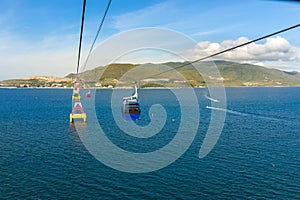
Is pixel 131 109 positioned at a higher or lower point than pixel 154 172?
higher

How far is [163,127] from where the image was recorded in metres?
77.6

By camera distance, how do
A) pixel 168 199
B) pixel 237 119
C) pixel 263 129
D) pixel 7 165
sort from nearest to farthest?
pixel 168 199
pixel 7 165
pixel 263 129
pixel 237 119

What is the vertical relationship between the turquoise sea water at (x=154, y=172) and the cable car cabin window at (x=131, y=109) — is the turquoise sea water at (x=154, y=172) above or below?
below

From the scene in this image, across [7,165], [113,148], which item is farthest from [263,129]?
[7,165]

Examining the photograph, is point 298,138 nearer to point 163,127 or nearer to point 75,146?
point 163,127

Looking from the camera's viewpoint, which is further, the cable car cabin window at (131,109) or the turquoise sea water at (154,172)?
the cable car cabin window at (131,109)

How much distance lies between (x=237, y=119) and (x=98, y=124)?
144 feet

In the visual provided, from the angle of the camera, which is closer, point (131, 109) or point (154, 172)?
point (154, 172)

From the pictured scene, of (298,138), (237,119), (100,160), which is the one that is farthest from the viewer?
(237,119)

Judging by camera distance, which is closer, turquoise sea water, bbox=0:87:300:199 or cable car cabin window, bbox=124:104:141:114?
turquoise sea water, bbox=0:87:300:199

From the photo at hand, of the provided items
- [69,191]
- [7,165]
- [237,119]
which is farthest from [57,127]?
[237,119]

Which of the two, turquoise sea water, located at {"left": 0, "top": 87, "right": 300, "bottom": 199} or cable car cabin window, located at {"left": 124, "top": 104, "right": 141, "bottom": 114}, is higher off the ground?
cable car cabin window, located at {"left": 124, "top": 104, "right": 141, "bottom": 114}

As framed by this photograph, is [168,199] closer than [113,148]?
Yes

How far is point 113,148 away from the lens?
176 ft
